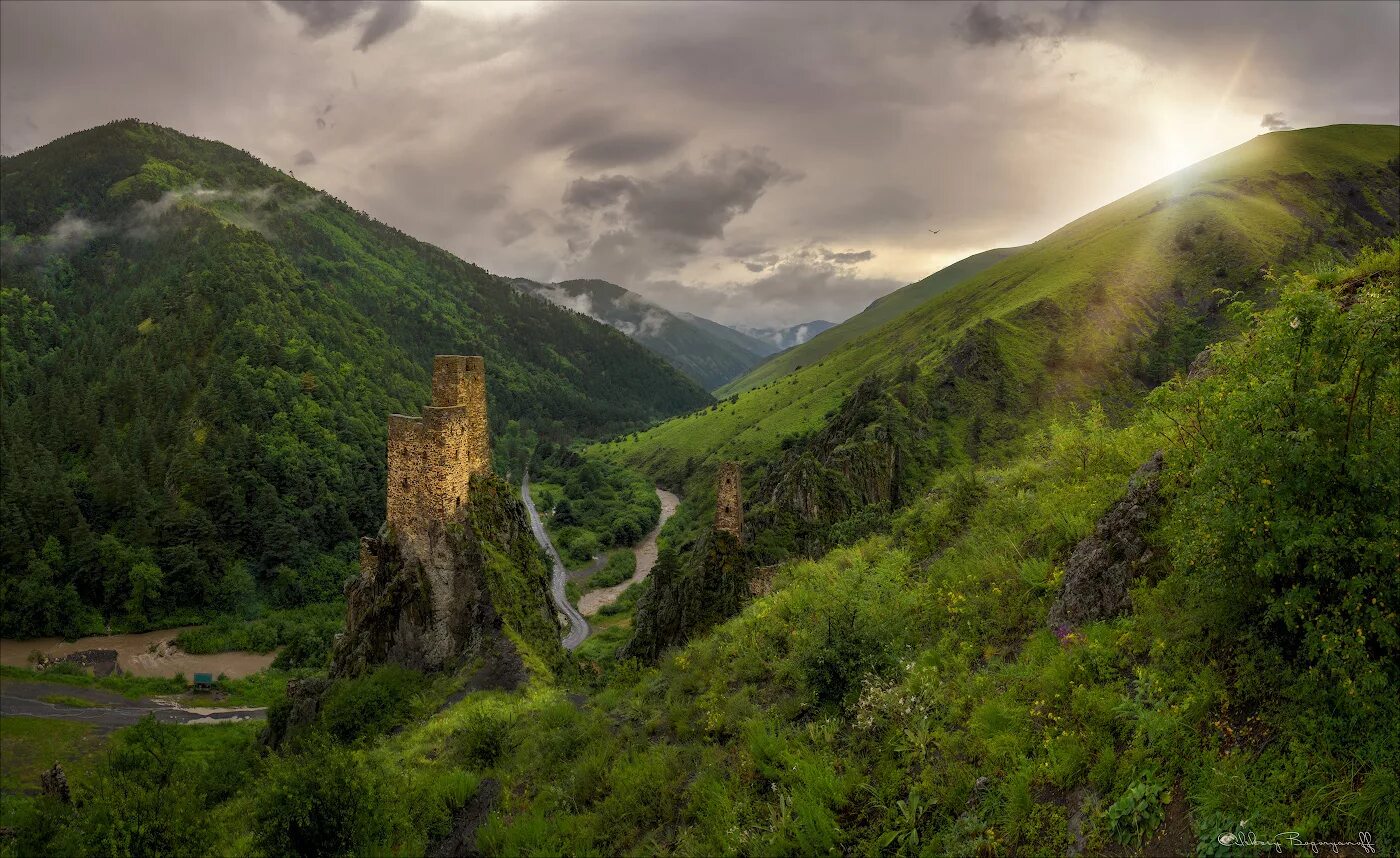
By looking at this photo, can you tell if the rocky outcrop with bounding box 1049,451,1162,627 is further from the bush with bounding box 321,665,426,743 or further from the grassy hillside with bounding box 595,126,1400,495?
the grassy hillside with bounding box 595,126,1400,495

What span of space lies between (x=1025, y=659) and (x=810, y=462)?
45.3 metres

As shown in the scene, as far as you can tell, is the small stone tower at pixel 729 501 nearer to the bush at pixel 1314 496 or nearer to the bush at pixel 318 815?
the bush at pixel 318 815

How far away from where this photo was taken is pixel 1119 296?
87.2m

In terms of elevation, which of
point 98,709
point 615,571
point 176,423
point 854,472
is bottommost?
point 615,571

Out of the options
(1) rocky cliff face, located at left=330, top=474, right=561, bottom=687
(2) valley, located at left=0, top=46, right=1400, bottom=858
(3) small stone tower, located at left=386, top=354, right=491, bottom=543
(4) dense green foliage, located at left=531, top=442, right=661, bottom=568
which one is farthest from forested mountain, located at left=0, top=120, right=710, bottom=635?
(3) small stone tower, located at left=386, top=354, right=491, bottom=543

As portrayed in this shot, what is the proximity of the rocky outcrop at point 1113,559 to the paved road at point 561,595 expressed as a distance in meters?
40.9

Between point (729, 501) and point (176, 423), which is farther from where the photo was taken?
point (176, 423)

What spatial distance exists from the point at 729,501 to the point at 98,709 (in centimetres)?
7119

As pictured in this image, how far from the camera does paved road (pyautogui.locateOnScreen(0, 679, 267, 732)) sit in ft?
201

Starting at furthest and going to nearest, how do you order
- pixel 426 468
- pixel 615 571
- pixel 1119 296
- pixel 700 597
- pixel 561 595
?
1. pixel 615 571
2. pixel 561 595
3. pixel 1119 296
4. pixel 700 597
5. pixel 426 468

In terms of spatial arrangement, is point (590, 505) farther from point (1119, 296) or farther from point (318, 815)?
point (318, 815)

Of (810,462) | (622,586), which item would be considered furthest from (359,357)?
(810,462)

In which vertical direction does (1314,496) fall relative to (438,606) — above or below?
above

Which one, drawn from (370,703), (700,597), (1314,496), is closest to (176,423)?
(370,703)
